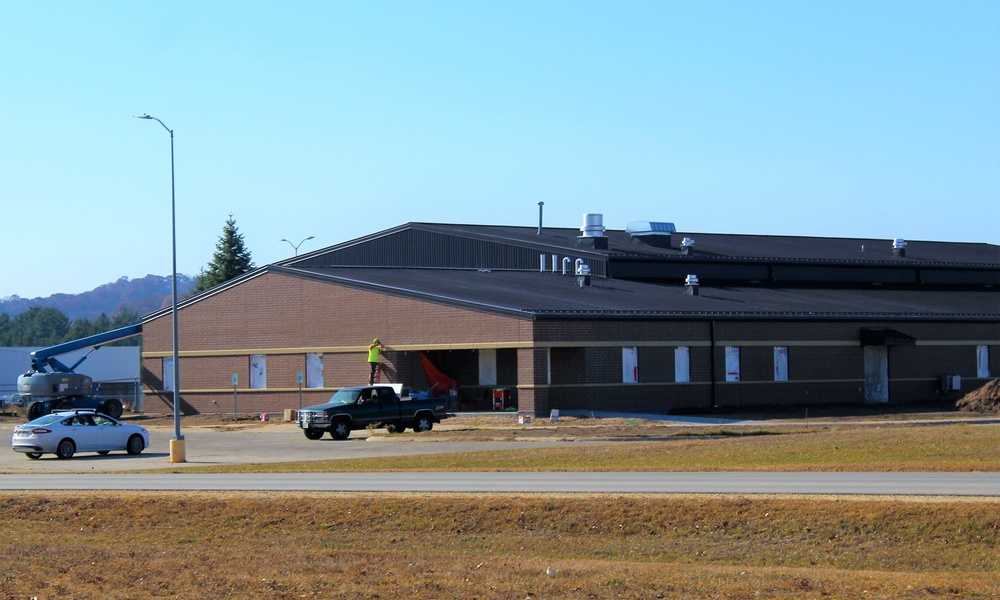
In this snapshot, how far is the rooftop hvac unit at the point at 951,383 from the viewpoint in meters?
57.7

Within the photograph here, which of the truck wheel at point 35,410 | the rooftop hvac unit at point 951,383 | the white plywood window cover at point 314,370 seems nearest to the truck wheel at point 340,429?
the white plywood window cover at point 314,370

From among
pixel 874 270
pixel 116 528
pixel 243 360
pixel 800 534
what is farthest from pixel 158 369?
pixel 800 534

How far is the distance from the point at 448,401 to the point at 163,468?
22.0m

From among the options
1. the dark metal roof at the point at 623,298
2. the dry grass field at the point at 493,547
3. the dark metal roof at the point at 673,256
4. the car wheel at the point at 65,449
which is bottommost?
the dry grass field at the point at 493,547

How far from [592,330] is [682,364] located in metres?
4.85

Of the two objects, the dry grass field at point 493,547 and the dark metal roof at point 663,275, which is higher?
the dark metal roof at point 663,275

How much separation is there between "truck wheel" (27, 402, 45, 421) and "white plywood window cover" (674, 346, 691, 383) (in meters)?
30.0

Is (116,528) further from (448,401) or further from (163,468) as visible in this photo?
(448,401)

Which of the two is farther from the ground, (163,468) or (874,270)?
(874,270)

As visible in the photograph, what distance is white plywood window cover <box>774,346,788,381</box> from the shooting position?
54688 millimetres

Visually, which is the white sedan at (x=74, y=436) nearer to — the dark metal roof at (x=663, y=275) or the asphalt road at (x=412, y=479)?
the asphalt road at (x=412, y=479)

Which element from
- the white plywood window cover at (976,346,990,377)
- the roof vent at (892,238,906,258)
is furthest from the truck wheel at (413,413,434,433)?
the roof vent at (892,238,906,258)

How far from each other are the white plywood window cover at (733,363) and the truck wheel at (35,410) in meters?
31.9

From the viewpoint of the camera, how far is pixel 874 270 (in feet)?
235
